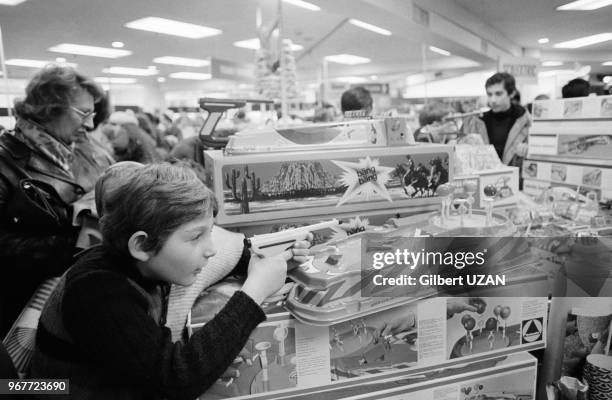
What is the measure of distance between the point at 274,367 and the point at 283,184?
566 millimetres

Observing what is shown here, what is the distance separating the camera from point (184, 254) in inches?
33.1

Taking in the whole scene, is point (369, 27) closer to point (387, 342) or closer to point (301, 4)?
point (301, 4)

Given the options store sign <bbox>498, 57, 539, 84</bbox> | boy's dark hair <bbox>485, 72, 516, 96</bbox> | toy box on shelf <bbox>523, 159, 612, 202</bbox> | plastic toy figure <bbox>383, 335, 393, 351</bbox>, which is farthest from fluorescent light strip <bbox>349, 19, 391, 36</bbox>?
plastic toy figure <bbox>383, 335, 393, 351</bbox>

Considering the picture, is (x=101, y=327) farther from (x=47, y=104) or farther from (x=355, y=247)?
(x=47, y=104)

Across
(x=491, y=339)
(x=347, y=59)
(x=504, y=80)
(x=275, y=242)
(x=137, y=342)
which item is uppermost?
(x=347, y=59)

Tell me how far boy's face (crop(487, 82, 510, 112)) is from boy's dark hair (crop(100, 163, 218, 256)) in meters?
2.60

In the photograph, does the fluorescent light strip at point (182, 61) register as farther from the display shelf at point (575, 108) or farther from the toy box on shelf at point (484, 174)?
the toy box on shelf at point (484, 174)

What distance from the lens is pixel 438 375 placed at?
3.39ft

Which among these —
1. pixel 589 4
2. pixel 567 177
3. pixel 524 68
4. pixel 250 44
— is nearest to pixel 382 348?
pixel 567 177

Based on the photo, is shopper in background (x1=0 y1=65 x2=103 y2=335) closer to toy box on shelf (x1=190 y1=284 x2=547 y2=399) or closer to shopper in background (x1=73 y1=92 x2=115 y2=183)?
shopper in background (x1=73 y1=92 x2=115 y2=183)

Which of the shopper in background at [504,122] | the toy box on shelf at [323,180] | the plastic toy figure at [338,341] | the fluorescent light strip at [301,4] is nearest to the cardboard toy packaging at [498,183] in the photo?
the toy box on shelf at [323,180]

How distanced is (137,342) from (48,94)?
3.90ft

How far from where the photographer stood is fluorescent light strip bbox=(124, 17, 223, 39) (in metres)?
6.64

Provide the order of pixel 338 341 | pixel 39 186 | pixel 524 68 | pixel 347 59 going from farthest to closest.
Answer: pixel 347 59, pixel 524 68, pixel 39 186, pixel 338 341
